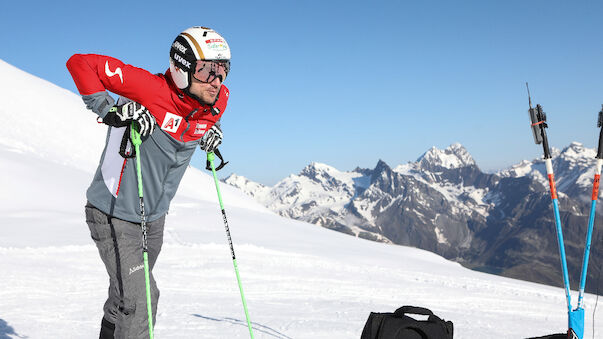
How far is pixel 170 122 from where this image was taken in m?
3.81

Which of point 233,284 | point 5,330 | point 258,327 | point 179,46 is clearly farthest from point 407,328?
point 233,284

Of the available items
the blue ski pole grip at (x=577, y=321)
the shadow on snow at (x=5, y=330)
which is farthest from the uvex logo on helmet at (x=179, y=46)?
the shadow on snow at (x=5, y=330)

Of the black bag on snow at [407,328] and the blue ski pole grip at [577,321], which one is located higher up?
the blue ski pole grip at [577,321]

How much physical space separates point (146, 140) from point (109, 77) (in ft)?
1.83

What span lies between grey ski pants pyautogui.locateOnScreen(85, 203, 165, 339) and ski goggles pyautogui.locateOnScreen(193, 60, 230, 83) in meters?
1.33

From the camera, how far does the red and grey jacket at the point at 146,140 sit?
11.8 feet

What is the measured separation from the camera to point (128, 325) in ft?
11.9

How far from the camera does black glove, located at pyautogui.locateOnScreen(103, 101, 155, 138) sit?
357cm

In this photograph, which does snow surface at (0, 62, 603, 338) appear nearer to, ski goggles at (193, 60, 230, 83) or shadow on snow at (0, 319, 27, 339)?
shadow on snow at (0, 319, 27, 339)

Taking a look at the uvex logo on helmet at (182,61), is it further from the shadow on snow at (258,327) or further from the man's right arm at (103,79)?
the shadow on snow at (258,327)

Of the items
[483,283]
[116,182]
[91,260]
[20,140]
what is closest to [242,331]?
[116,182]

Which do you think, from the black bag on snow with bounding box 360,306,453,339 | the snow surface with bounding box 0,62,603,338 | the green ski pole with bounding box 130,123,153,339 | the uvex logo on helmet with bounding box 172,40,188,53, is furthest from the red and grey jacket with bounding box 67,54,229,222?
the snow surface with bounding box 0,62,603,338

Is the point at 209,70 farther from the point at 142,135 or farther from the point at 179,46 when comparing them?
the point at 142,135

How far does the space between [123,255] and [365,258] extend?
1392cm
